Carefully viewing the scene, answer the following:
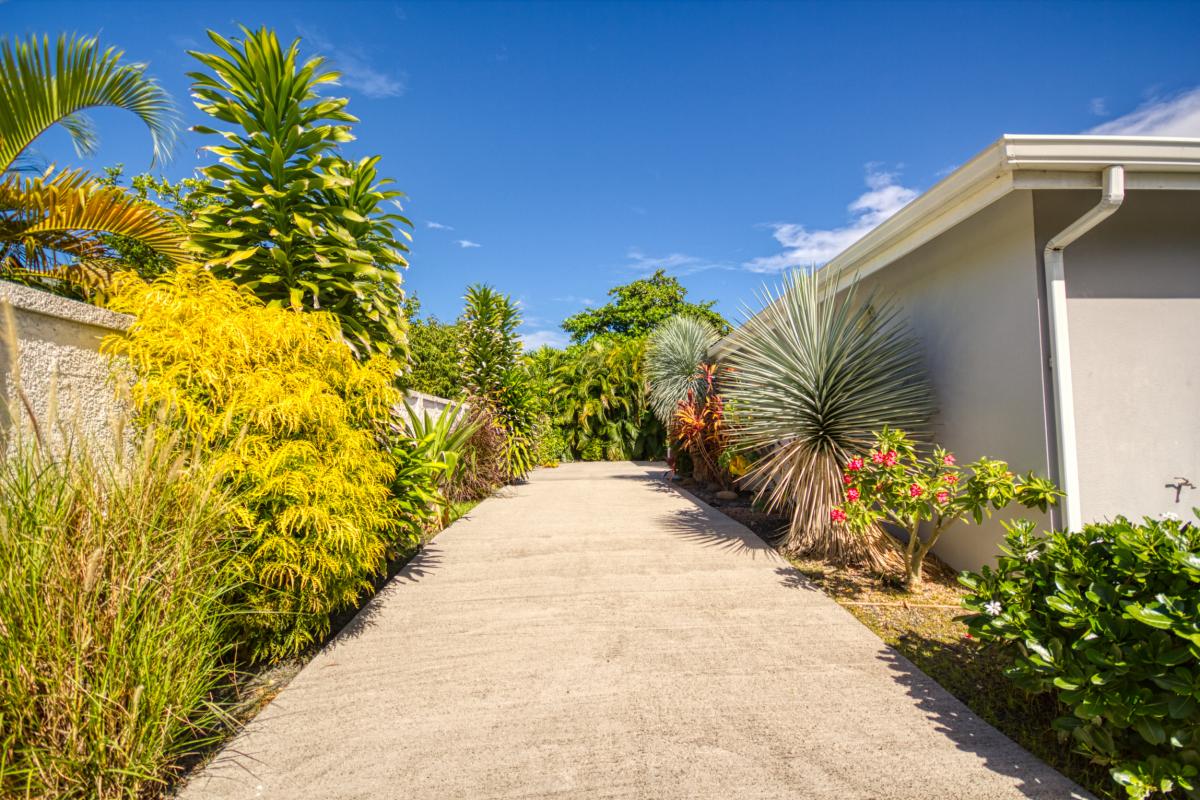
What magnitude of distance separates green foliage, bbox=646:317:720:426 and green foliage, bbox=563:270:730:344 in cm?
1616

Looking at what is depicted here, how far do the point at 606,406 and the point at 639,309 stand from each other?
14.5 metres

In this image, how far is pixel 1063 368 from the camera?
3627 millimetres

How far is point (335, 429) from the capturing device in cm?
330

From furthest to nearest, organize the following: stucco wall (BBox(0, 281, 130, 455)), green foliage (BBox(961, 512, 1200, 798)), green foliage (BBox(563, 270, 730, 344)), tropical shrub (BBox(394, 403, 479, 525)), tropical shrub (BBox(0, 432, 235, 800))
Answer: green foliage (BBox(563, 270, 730, 344))
tropical shrub (BBox(394, 403, 479, 525))
stucco wall (BBox(0, 281, 130, 455))
green foliage (BBox(961, 512, 1200, 798))
tropical shrub (BBox(0, 432, 235, 800))

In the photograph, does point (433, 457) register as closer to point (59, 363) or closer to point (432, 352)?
point (59, 363)

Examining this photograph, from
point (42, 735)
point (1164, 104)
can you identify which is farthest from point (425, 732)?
point (1164, 104)

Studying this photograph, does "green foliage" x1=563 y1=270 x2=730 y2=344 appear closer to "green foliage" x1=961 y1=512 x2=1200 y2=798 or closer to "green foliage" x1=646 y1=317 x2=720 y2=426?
"green foliage" x1=646 y1=317 x2=720 y2=426

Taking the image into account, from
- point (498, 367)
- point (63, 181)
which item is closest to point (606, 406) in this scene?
point (498, 367)

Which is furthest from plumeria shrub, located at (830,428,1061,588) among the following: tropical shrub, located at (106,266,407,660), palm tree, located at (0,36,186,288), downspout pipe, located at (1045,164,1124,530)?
palm tree, located at (0,36,186,288)

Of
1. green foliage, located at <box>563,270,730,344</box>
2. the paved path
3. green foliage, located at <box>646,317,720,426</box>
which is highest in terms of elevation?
green foliage, located at <box>563,270,730,344</box>

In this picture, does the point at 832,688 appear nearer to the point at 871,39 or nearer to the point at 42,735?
the point at 42,735

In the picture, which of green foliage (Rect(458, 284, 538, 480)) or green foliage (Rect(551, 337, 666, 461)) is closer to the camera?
green foliage (Rect(458, 284, 538, 480))

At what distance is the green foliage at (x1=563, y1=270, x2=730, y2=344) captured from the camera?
2991 cm

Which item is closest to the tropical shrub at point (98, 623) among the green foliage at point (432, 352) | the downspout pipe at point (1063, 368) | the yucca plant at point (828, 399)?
the yucca plant at point (828, 399)
